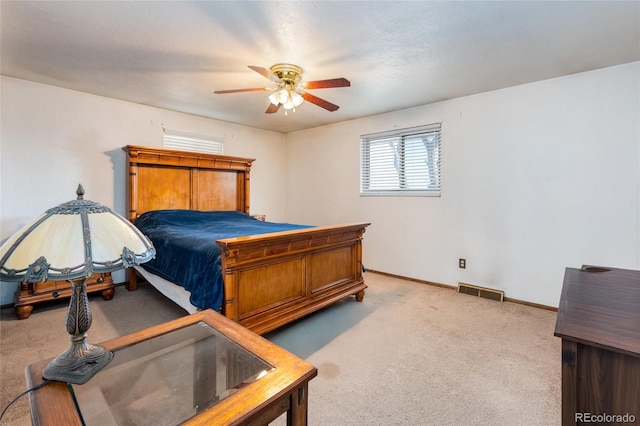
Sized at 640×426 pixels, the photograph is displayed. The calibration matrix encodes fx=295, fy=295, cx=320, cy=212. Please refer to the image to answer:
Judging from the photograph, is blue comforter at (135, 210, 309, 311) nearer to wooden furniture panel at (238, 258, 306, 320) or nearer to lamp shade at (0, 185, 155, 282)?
wooden furniture panel at (238, 258, 306, 320)

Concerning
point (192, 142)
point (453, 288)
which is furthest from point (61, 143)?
point (453, 288)

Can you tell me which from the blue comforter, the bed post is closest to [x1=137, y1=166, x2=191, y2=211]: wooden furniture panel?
the bed post

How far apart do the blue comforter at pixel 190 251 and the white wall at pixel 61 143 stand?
0.76 m

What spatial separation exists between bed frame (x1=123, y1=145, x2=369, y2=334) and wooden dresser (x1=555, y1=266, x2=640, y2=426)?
174 cm

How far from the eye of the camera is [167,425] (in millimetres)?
827

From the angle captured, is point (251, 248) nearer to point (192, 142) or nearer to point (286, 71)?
point (286, 71)

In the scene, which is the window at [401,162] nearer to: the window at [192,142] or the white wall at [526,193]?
the white wall at [526,193]

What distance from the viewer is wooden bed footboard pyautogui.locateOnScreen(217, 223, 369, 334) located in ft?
6.82

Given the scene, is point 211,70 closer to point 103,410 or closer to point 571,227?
point 103,410

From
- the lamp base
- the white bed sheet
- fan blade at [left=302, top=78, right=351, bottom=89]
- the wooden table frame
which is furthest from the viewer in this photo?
the white bed sheet

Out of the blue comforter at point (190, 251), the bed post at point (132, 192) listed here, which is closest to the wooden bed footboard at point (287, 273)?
the blue comforter at point (190, 251)

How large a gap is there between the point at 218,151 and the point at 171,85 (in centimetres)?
154

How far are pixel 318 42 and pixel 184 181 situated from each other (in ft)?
8.98

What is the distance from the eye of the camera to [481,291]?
3.40 metres
